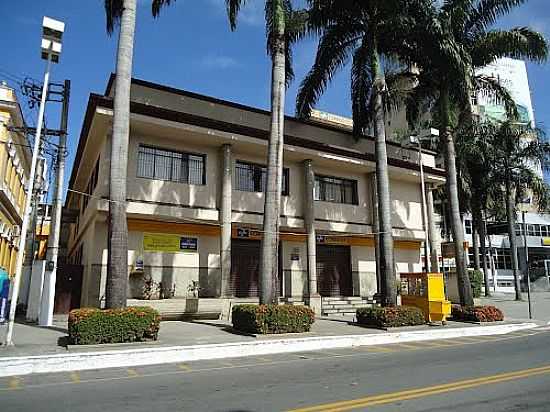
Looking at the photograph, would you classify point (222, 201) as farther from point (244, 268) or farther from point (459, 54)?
point (459, 54)

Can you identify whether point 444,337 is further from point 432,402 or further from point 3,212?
point 3,212

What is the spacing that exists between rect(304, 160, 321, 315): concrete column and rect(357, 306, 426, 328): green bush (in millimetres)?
3992

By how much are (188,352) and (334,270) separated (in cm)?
1462

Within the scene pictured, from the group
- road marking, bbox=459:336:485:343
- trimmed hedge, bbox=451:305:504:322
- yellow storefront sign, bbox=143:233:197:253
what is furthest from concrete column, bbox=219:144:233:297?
trimmed hedge, bbox=451:305:504:322

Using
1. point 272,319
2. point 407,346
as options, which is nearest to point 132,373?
point 272,319

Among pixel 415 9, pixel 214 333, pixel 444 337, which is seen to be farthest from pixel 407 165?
pixel 214 333

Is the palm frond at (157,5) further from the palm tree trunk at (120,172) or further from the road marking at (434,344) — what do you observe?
the road marking at (434,344)

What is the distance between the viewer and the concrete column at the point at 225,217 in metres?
18.1

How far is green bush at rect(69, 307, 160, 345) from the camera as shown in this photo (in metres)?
10.4

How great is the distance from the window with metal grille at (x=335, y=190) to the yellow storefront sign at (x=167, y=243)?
279 inches

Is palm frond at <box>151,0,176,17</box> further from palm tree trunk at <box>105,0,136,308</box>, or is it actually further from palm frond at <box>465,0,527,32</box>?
palm frond at <box>465,0,527,32</box>

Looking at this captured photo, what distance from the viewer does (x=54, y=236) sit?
15523 millimetres

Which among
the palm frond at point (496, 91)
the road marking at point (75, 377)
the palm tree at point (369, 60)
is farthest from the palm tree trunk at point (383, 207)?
the road marking at point (75, 377)

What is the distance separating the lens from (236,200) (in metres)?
20.1
